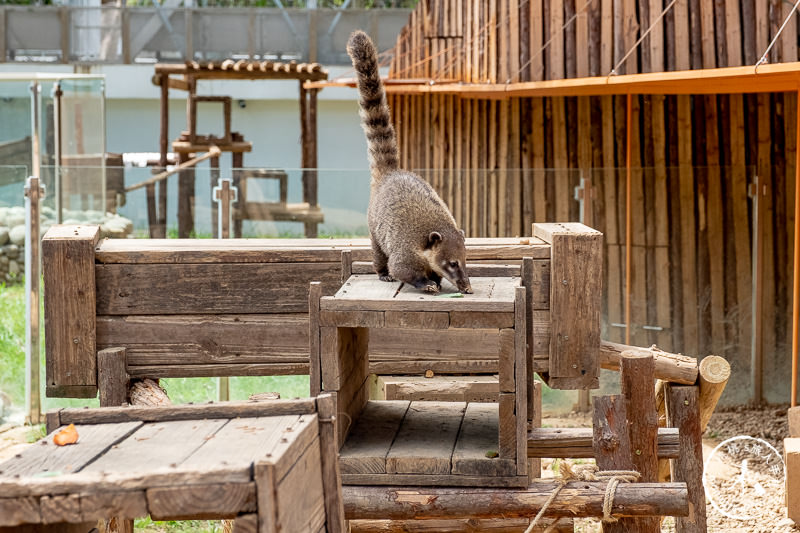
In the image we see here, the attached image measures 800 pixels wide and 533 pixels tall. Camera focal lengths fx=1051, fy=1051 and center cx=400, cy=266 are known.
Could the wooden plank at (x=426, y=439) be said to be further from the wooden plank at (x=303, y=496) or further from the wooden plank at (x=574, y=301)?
the wooden plank at (x=303, y=496)

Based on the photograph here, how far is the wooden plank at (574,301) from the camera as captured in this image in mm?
4762

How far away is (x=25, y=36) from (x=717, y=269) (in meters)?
15.5

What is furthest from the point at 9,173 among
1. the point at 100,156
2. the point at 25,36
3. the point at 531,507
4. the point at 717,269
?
the point at 25,36

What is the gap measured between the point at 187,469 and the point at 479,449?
1790mm

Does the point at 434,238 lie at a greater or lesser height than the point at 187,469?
greater

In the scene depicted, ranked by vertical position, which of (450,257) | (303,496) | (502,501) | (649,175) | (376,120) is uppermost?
(376,120)

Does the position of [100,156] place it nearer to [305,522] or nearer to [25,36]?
[25,36]

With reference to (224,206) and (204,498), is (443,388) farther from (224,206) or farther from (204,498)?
(224,206)

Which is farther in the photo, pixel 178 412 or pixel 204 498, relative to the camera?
pixel 178 412

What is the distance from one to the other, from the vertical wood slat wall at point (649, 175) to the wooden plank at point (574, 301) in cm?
399

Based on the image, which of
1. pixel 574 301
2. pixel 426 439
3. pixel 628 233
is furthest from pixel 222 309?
pixel 628 233

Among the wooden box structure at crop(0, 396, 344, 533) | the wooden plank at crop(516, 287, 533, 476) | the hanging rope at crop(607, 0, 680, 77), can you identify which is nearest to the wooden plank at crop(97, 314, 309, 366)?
the wooden plank at crop(516, 287, 533, 476)

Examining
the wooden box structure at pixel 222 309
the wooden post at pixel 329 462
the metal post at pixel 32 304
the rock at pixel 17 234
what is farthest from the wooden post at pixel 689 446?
the rock at pixel 17 234

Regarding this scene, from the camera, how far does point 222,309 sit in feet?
15.9
